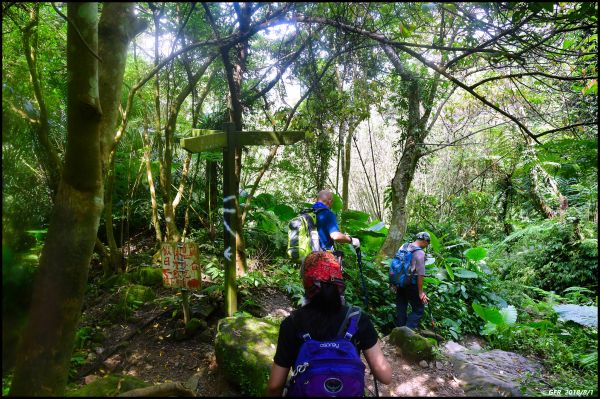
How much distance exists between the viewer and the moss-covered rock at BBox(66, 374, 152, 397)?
232 centimetres

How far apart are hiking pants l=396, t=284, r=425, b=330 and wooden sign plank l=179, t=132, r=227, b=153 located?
356 cm

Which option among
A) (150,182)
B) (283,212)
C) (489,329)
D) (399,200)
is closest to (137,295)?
(150,182)

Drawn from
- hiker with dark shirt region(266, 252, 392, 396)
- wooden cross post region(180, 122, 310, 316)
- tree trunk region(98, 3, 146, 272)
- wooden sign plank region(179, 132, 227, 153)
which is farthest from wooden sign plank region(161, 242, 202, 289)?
hiker with dark shirt region(266, 252, 392, 396)

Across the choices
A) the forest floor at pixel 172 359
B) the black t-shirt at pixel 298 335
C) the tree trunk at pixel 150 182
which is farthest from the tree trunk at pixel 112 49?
the tree trunk at pixel 150 182

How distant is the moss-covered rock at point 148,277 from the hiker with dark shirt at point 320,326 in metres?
4.76

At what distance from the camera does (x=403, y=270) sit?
5.68 metres

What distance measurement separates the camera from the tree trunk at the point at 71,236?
5.66 feet

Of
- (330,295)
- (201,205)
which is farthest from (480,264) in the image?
(330,295)

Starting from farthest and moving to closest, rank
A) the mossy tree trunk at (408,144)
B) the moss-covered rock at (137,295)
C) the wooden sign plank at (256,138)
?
the mossy tree trunk at (408,144) → the moss-covered rock at (137,295) → the wooden sign plank at (256,138)

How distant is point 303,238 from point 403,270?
1.96m

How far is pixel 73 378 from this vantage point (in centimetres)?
349

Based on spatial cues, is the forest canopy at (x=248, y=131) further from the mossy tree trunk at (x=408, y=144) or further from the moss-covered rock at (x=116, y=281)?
the moss-covered rock at (x=116, y=281)

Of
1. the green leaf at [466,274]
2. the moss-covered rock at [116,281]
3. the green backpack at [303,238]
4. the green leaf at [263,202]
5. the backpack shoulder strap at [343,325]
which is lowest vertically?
the green leaf at [466,274]

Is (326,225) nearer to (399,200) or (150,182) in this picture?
(150,182)
